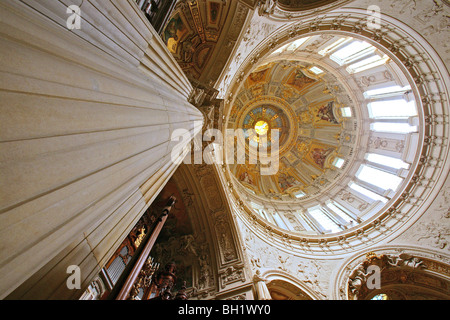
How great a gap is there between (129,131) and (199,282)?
544cm

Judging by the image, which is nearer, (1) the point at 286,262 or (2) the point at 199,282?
(2) the point at 199,282

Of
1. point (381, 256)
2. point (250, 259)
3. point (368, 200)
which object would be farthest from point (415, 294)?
point (250, 259)

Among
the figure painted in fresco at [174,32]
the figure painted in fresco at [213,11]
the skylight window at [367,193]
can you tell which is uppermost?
the figure painted in fresco at [213,11]

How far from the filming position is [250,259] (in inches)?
219

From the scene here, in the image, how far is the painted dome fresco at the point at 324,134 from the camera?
8445mm

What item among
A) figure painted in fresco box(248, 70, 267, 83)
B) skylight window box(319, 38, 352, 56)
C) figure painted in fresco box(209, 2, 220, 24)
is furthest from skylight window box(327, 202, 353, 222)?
figure painted in fresco box(209, 2, 220, 24)

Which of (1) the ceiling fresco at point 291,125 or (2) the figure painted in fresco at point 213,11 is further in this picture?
(1) the ceiling fresco at point 291,125

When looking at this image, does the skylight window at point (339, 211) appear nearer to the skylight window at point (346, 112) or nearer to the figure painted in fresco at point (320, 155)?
the figure painted in fresco at point (320, 155)

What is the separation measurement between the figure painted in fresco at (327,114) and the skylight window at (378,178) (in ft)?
13.9

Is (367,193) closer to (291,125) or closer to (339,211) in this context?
(339,211)

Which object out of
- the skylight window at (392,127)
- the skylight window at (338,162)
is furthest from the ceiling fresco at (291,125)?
the skylight window at (392,127)

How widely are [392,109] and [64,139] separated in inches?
524

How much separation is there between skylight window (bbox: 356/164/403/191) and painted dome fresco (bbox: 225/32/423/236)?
0.06 meters

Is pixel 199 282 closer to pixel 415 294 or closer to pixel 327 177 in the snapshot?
pixel 415 294
